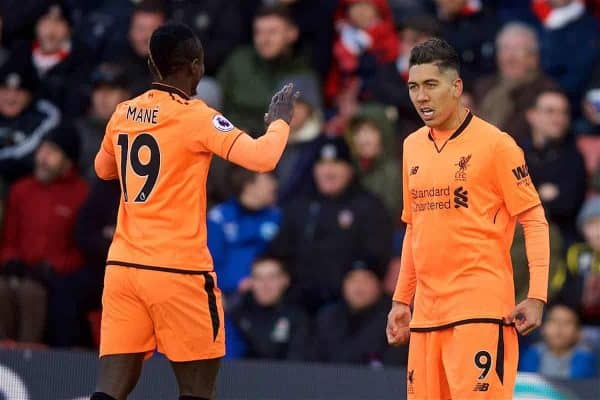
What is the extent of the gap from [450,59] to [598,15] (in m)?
6.35

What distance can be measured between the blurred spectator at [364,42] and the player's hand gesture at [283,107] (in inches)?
224

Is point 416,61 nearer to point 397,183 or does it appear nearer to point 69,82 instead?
point 397,183

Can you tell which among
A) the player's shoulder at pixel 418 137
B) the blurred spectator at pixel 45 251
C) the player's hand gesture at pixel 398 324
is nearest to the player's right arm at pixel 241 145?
the player's shoulder at pixel 418 137

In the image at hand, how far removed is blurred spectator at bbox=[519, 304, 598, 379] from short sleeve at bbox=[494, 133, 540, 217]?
364 centimetres

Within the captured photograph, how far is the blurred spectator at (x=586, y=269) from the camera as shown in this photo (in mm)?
10672

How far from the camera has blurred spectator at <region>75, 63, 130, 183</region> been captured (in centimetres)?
1256

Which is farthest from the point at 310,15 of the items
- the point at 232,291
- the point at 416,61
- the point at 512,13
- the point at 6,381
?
the point at 416,61

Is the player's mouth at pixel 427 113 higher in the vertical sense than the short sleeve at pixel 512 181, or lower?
higher

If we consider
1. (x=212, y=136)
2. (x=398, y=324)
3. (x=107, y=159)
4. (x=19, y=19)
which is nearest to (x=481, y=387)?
(x=398, y=324)

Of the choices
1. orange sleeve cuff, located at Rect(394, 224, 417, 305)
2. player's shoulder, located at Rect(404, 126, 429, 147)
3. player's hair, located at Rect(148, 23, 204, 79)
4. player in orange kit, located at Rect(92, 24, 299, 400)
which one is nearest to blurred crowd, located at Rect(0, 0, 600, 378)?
orange sleeve cuff, located at Rect(394, 224, 417, 305)

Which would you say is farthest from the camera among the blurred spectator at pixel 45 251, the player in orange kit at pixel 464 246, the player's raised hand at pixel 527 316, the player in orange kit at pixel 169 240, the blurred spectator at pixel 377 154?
the blurred spectator at pixel 377 154

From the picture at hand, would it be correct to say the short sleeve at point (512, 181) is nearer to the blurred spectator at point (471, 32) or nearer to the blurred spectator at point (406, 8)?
the blurred spectator at point (471, 32)

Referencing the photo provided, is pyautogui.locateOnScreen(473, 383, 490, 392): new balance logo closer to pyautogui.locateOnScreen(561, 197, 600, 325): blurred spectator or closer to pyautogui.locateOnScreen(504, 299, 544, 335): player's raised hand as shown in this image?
pyautogui.locateOnScreen(504, 299, 544, 335): player's raised hand

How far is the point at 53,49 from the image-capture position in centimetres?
1363
